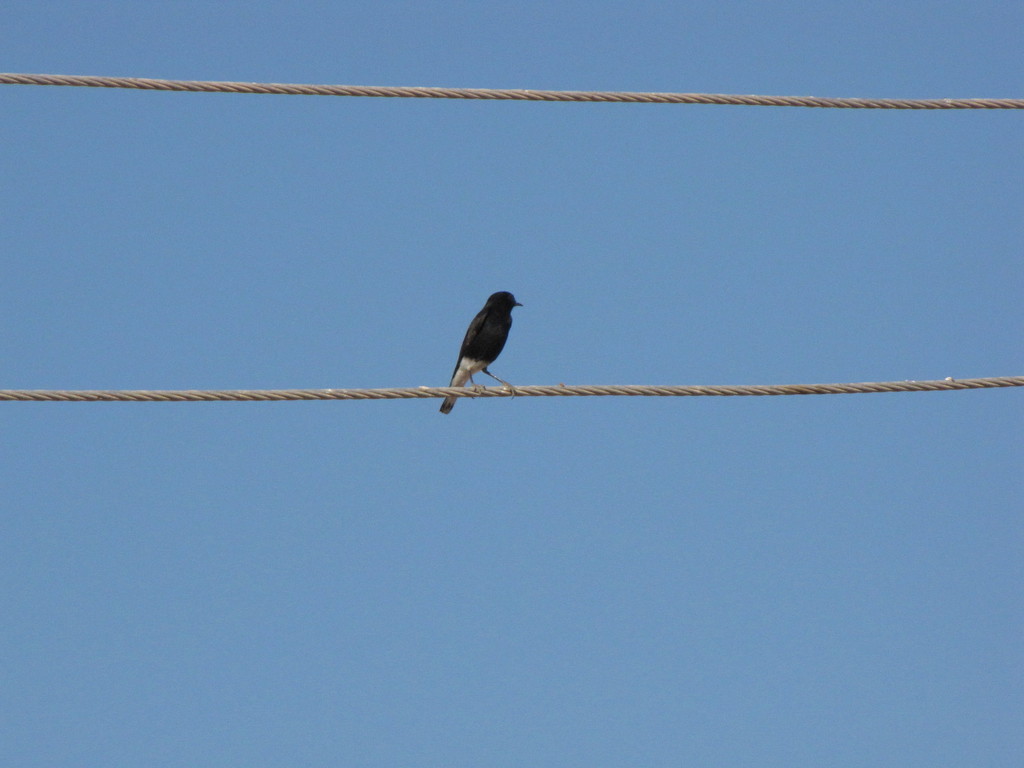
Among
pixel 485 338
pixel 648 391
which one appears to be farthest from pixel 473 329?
pixel 648 391

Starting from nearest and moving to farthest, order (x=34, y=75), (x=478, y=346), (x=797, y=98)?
(x=34, y=75) < (x=797, y=98) < (x=478, y=346)

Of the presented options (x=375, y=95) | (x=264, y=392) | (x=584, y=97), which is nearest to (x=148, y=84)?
(x=375, y=95)

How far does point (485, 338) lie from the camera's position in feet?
34.0

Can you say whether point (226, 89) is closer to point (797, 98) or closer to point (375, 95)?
point (375, 95)

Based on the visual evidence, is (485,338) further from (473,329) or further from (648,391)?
(648,391)

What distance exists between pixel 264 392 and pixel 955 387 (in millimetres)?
2946

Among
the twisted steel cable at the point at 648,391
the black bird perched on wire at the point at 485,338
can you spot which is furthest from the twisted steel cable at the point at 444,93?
the black bird perched on wire at the point at 485,338

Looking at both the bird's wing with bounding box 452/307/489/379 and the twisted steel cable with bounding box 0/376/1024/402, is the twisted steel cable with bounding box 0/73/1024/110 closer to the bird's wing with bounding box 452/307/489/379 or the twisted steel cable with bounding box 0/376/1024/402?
the twisted steel cable with bounding box 0/376/1024/402

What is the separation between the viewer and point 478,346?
409 inches

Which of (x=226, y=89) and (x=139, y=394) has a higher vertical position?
(x=226, y=89)

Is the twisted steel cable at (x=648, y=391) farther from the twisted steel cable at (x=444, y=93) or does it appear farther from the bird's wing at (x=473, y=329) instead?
the bird's wing at (x=473, y=329)

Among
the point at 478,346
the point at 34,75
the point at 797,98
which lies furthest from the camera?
the point at 478,346

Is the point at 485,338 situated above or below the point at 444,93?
above

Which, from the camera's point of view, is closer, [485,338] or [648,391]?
[648,391]
